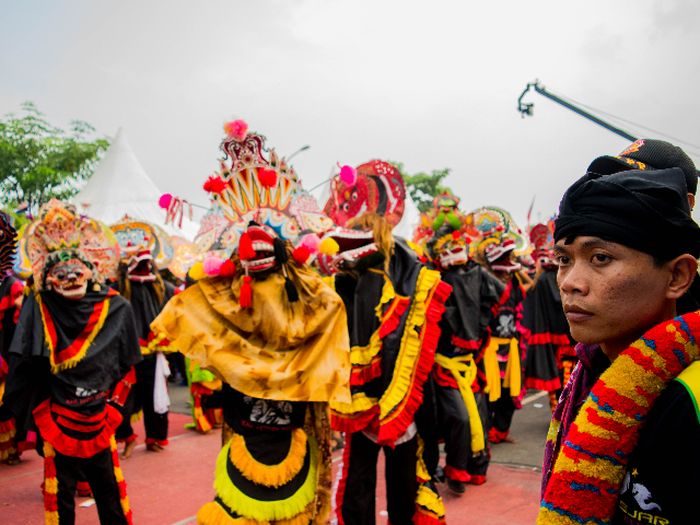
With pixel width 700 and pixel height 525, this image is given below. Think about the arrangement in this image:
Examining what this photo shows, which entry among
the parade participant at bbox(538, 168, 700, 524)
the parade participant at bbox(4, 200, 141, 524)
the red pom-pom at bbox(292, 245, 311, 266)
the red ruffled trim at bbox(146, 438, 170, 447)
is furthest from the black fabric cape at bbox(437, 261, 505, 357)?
the red ruffled trim at bbox(146, 438, 170, 447)

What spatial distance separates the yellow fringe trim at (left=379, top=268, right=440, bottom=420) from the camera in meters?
3.50

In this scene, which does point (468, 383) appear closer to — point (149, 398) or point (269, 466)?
point (269, 466)

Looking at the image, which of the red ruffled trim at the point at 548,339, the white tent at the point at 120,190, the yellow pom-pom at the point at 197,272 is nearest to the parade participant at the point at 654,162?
the yellow pom-pom at the point at 197,272

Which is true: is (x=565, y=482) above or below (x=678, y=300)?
below

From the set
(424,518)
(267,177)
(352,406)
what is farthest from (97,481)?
(267,177)

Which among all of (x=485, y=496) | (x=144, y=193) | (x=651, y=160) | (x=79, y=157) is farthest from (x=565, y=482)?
(x=79, y=157)

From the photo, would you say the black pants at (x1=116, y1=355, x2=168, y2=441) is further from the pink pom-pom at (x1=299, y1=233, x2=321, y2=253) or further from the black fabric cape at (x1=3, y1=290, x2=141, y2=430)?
the pink pom-pom at (x1=299, y1=233, x2=321, y2=253)

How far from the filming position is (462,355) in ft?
16.2

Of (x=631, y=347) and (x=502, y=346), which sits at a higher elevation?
(x=631, y=347)

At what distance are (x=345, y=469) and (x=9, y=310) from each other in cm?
417

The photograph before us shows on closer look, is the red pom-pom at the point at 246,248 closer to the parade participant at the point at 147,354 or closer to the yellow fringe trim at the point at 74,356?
the yellow fringe trim at the point at 74,356

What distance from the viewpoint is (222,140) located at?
12.1ft

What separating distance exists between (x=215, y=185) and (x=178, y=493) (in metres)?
3.23

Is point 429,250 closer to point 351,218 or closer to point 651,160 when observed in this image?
point 351,218
